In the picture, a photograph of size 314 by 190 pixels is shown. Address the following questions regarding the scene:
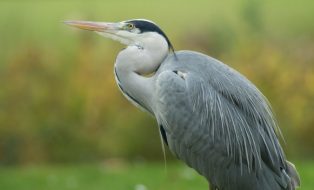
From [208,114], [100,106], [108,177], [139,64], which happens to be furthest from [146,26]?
[100,106]

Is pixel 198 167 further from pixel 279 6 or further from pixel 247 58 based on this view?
pixel 279 6

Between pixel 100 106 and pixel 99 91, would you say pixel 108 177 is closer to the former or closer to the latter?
pixel 100 106

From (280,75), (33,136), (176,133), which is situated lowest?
(33,136)

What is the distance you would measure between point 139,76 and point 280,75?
397cm

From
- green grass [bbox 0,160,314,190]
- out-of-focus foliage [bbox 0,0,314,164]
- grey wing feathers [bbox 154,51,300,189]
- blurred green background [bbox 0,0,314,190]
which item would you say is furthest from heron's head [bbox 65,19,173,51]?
out-of-focus foliage [bbox 0,0,314,164]

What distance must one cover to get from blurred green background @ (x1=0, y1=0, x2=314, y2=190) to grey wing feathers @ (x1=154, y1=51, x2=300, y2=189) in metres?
2.78

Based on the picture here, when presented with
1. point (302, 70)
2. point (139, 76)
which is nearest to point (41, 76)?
point (302, 70)

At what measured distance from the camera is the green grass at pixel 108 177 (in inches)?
297

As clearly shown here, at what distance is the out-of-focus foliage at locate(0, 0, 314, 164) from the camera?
28.6 ft

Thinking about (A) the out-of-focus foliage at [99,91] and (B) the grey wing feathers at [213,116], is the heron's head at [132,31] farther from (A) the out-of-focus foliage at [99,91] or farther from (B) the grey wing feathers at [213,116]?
(A) the out-of-focus foliage at [99,91]

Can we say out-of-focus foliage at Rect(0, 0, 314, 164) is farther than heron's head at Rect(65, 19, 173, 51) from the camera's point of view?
Yes

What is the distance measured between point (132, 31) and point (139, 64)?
0.21 meters

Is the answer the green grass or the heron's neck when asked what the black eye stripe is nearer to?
the heron's neck

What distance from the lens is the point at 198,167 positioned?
16.6ft
